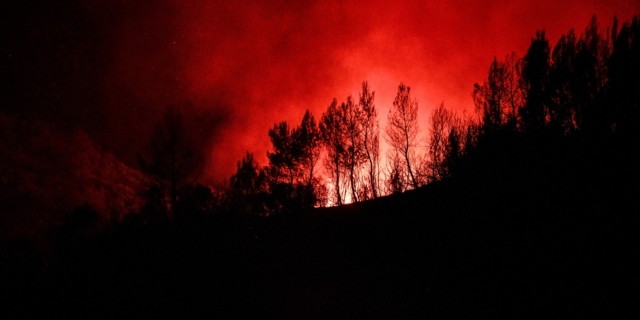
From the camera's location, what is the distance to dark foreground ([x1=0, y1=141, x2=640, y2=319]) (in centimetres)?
647

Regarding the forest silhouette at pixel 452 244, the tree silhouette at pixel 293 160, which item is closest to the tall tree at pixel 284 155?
the tree silhouette at pixel 293 160

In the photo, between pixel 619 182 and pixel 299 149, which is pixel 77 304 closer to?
pixel 619 182

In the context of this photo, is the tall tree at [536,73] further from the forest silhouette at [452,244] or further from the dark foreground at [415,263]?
the dark foreground at [415,263]

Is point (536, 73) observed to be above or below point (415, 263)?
above

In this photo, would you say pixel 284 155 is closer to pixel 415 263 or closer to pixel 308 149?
pixel 308 149

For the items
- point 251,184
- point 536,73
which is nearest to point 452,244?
point 536,73

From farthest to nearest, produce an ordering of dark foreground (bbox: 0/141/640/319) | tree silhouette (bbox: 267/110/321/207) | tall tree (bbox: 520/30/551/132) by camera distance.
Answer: tree silhouette (bbox: 267/110/321/207) → tall tree (bbox: 520/30/551/132) → dark foreground (bbox: 0/141/640/319)

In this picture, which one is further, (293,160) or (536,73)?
(293,160)

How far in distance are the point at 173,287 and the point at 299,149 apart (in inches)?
882

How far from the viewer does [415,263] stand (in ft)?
29.5

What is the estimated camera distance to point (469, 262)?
802cm

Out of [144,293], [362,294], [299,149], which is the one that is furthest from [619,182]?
[299,149]

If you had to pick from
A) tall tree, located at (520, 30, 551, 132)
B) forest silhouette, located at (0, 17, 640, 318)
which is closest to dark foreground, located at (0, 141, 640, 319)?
forest silhouette, located at (0, 17, 640, 318)

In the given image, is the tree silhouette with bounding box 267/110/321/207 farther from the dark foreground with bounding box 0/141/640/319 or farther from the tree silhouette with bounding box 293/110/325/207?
the dark foreground with bounding box 0/141/640/319
